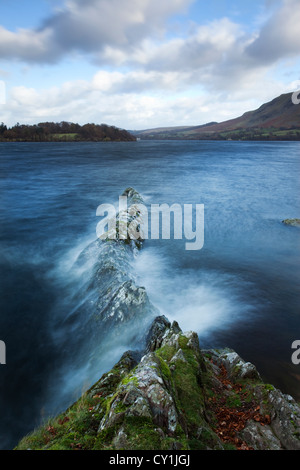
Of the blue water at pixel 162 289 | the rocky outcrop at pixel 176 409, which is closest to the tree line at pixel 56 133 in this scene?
the blue water at pixel 162 289

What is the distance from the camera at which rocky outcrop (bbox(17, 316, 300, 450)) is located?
12.8 ft

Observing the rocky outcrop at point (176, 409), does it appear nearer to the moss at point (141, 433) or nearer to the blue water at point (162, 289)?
the moss at point (141, 433)

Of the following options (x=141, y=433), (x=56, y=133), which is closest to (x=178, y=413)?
(x=141, y=433)

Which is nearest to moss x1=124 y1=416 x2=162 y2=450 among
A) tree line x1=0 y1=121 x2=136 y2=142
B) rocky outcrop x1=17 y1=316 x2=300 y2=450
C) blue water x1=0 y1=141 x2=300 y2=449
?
rocky outcrop x1=17 y1=316 x2=300 y2=450

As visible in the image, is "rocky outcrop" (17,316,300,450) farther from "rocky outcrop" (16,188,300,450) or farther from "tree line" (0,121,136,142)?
"tree line" (0,121,136,142)

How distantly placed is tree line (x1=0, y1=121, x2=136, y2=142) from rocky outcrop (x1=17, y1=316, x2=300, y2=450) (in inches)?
7029

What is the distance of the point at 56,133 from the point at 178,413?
19817cm

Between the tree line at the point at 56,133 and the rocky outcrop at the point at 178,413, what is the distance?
586 feet

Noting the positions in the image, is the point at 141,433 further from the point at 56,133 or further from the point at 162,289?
the point at 56,133

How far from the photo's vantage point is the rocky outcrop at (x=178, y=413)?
12.8 ft

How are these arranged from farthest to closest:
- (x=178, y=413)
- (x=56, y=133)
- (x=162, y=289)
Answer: (x=56, y=133) → (x=162, y=289) → (x=178, y=413)

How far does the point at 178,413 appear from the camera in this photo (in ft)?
14.2

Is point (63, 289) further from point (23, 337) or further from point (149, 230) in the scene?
point (149, 230)
